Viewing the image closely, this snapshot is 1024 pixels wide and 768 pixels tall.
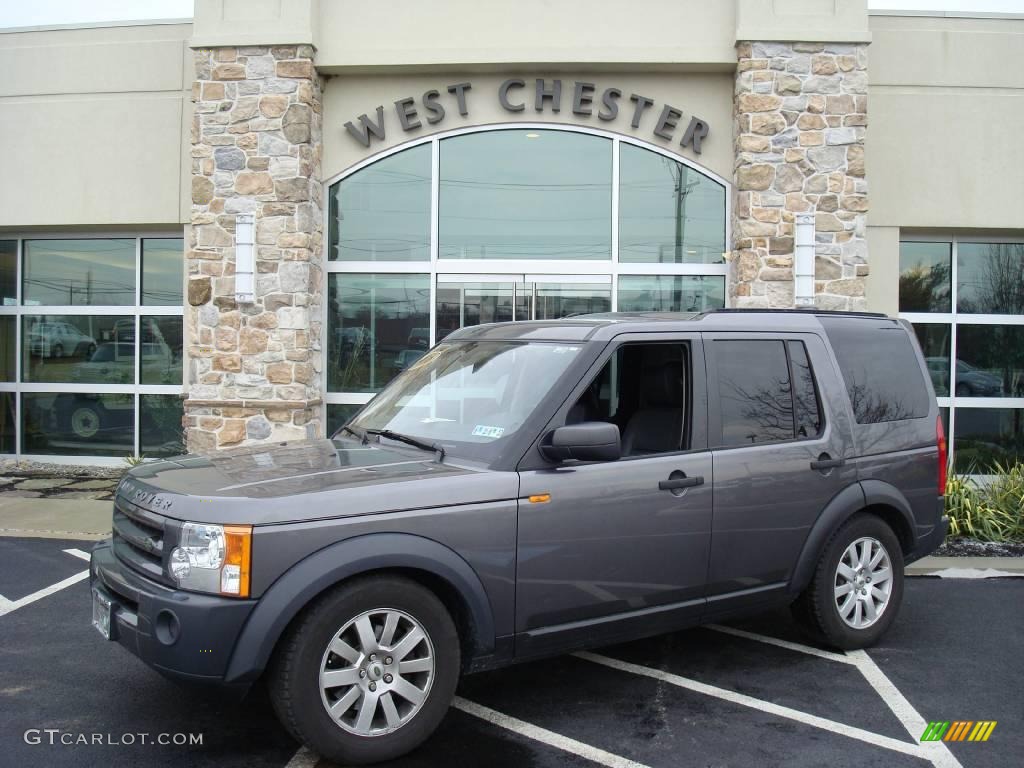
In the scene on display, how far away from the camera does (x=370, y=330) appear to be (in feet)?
35.4

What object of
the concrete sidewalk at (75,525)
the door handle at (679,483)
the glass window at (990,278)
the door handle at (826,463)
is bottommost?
the concrete sidewalk at (75,525)

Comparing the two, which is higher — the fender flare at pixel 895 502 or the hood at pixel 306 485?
the hood at pixel 306 485

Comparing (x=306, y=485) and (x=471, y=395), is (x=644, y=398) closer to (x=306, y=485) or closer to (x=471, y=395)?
(x=471, y=395)

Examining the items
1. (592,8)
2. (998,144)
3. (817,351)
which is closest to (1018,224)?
(998,144)

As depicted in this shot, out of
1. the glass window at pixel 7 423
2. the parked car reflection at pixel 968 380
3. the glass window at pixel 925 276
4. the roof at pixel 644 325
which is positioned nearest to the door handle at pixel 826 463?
the roof at pixel 644 325

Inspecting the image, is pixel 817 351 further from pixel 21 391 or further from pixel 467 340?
pixel 21 391

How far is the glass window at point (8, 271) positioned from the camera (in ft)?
39.6

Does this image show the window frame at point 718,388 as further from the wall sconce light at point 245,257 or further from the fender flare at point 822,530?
the wall sconce light at point 245,257

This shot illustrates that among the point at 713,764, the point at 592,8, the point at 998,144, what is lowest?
the point at 713,764

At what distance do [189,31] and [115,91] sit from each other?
115 cm

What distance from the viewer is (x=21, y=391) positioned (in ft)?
39.5

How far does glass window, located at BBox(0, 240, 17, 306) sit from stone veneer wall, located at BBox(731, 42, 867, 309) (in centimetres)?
925

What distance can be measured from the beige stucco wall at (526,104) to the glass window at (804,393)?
5.81m

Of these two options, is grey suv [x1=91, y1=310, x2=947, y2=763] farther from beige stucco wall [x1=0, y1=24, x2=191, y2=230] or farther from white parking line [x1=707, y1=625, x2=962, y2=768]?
beige stucco wall [x1=0, y1=24, x2=191, y2=230]
